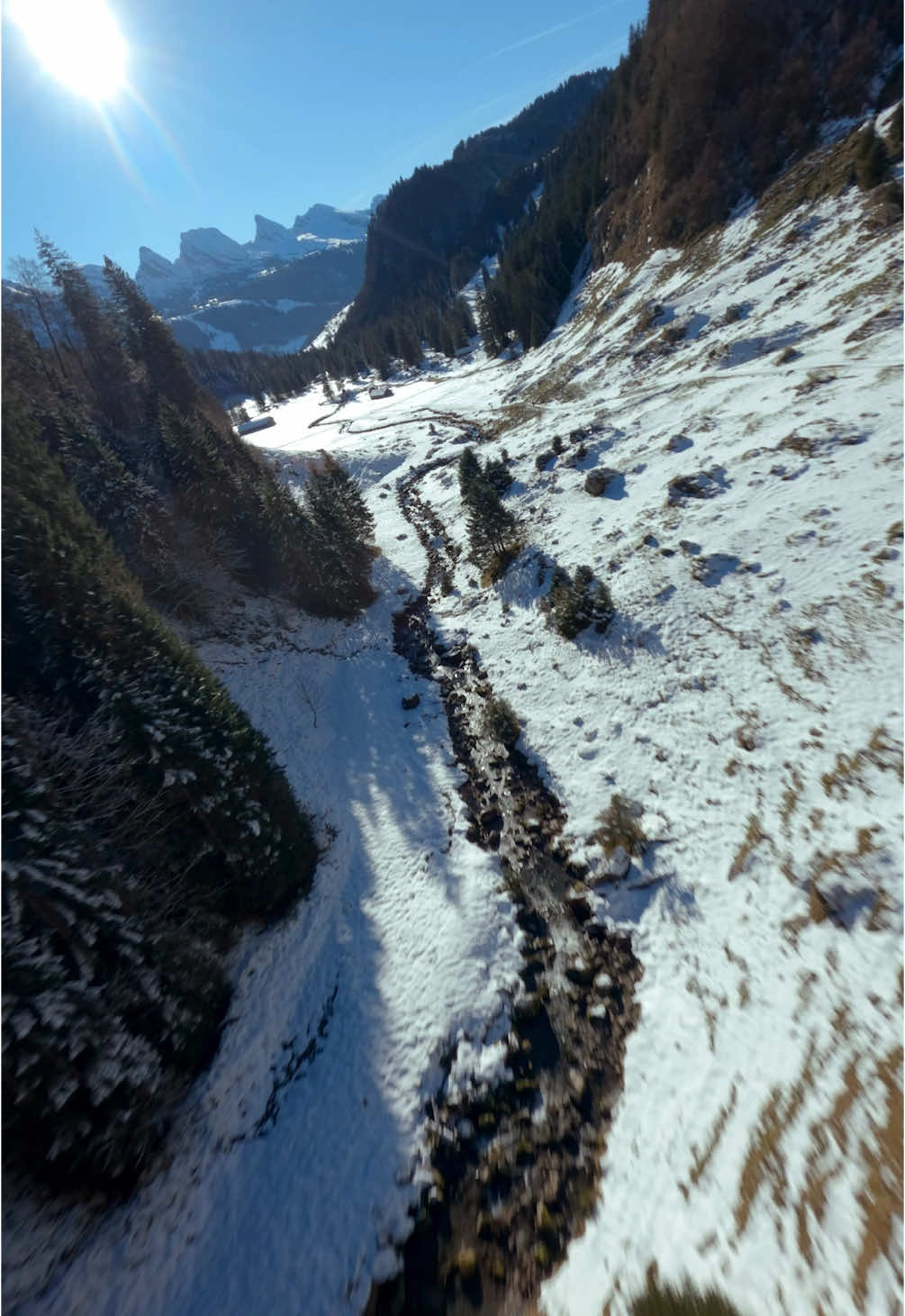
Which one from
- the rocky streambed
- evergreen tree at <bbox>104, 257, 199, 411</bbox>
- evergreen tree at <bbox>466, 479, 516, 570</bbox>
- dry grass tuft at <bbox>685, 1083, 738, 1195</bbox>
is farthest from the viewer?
evergreen tree at <bbox>104, 257, 199, 411</bbox>

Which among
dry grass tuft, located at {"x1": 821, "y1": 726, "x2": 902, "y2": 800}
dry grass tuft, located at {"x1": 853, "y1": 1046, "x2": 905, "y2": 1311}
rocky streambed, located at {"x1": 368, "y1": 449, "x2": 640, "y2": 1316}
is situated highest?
dry grass tuft, located at {"x1": 821, "y1": 726, "x2": 902, "y2": 800}

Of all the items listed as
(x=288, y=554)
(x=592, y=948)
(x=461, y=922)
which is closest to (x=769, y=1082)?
(x=592, y=948)

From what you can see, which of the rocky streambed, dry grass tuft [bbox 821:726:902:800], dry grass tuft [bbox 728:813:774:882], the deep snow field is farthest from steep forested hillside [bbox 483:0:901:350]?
the rocky streambed

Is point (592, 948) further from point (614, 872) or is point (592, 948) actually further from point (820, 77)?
point (820, 77)

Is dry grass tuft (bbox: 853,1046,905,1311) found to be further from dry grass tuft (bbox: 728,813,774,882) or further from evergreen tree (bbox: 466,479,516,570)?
evergreen tree (bbox: 466,479,516,570)

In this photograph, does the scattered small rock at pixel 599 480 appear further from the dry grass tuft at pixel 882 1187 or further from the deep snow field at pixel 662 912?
the dry grass tuft at pixel 882 1187

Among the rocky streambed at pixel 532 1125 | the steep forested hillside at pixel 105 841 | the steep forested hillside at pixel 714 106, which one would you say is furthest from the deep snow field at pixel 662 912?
the steep forested hillside at pixel 714 106
